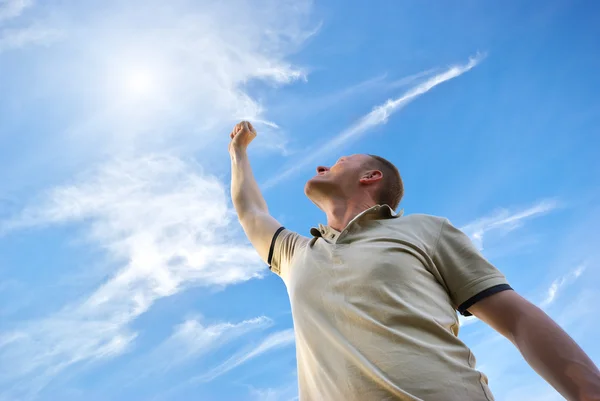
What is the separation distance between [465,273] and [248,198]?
220 centimetres

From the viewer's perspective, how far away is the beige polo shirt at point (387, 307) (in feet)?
8.50

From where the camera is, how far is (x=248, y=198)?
4816 mm

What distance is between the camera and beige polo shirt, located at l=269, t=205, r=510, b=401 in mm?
2590

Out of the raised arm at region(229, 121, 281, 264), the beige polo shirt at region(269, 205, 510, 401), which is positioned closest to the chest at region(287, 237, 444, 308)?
the beige polo shirt at region(269, 205, 510, 401)

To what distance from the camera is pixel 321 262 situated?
11.0ft

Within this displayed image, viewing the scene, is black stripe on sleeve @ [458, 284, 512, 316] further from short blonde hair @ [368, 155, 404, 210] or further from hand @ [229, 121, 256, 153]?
hand @ [229, 121, 256, 153]

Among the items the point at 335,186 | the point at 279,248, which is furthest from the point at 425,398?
the point at 335,186

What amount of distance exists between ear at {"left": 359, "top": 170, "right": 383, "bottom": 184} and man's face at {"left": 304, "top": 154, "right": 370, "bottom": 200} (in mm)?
33

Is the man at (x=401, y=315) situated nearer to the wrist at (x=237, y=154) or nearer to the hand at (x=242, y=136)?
the wrist at (x=237, y=154)

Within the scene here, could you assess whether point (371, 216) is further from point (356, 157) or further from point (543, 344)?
point (543, 344)

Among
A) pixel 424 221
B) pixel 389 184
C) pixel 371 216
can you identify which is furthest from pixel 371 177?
pixel 424 221

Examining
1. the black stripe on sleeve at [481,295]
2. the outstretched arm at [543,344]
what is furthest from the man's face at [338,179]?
the outstretched arm at [543,344]

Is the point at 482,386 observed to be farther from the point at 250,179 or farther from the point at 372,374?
the point at 250,179

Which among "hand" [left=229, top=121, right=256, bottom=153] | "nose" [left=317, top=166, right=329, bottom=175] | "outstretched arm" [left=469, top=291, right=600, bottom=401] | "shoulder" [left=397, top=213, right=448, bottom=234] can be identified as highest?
"hand" [left=229, top=121, right=256, bottom=153]
